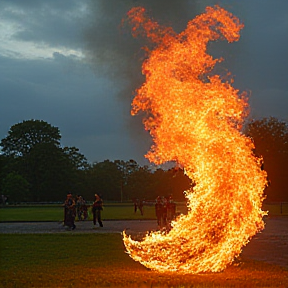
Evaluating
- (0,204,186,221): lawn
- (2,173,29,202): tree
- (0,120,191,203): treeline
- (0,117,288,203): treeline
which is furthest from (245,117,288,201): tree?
(2,173,29,202): tree

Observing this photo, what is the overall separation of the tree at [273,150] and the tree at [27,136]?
48094mm

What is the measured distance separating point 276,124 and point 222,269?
193 ft

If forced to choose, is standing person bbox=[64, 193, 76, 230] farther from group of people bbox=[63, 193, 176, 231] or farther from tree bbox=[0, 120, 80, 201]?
tree bbox=[0, 120, 80, 201]

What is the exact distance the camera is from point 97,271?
12.8m

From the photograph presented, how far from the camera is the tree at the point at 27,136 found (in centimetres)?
10394

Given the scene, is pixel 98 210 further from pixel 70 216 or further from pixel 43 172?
pixel 43 172

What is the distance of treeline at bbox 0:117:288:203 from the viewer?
97.1 m

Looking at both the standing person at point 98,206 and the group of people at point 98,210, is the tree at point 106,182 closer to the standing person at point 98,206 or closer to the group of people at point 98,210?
the group of people at point 98,210

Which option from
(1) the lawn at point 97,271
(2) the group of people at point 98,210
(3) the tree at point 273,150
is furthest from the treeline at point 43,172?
(1) the lawn at point 97,271

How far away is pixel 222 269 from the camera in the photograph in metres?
12.6

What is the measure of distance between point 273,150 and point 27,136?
176ft

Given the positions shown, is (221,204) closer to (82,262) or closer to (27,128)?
(82,262)

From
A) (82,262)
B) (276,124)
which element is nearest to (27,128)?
(276,124)

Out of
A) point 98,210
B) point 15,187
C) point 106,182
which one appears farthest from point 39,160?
point 98,210
